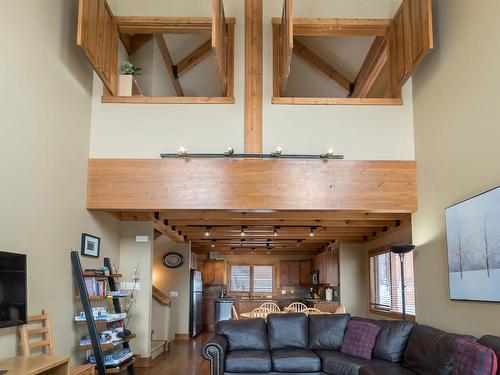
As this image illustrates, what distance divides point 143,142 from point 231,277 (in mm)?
8940

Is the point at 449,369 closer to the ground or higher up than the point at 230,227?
closer to the ground

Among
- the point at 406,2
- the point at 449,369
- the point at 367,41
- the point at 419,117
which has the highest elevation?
the point at 367,41

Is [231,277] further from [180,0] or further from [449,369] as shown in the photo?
[449,369]

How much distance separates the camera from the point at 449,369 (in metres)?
4.07

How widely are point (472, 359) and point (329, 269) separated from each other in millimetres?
7999

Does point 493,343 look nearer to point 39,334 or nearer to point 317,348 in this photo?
point 317,348

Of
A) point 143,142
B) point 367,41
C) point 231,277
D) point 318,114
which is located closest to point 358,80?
point 367,41

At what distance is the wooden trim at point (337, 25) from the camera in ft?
22.0

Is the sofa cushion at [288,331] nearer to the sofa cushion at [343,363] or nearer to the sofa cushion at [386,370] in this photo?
the sofa cushion at [343,363]

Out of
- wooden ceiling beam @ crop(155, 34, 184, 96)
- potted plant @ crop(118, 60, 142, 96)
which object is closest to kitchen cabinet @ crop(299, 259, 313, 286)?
wooden ceiling beam @ crop(155, 34, 184, 96)

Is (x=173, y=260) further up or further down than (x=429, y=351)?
further up

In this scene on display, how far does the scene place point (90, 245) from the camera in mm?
6230

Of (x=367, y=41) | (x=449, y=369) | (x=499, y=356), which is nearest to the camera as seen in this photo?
(x=499, y=356)

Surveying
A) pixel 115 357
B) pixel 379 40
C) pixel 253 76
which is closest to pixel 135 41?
pixel 253 76
